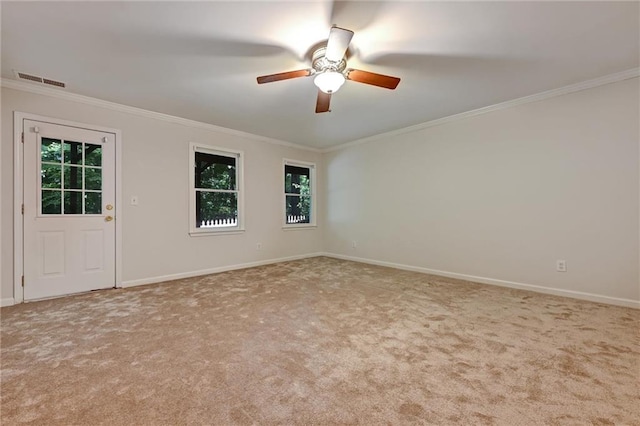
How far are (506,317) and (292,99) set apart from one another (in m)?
3.26

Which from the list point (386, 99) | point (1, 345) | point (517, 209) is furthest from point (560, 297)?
point (1, 345)

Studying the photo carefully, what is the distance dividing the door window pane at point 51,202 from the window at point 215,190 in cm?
148

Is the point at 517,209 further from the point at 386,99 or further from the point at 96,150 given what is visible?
the point at 96,150

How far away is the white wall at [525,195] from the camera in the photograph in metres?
2.88

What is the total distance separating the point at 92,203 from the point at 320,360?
3460 millimetres

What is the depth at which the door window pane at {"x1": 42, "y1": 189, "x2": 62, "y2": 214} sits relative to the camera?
316 centimetres

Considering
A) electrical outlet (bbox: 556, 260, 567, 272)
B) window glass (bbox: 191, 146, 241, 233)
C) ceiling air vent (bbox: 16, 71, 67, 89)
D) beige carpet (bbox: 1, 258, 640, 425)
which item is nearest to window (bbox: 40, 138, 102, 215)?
ceiling air vent (bbox: 16, 71, 67, 89)

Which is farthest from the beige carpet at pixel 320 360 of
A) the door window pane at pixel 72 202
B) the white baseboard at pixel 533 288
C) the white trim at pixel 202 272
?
the door window pane at pixel 72 202

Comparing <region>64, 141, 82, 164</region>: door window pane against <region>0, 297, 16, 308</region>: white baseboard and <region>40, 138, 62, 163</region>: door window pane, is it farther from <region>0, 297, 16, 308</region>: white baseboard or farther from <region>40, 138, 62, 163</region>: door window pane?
<region>0, 297, 16, 308</region>: white baseboard

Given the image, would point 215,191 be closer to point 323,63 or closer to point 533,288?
point 323,63

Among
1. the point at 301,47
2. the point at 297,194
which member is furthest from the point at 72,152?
the point at 297,194

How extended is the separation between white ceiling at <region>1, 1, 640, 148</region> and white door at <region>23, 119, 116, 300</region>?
644 mm

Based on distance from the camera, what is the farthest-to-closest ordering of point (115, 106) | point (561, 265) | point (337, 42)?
point (115, 106) → point (561, 265) → point (337, 42)

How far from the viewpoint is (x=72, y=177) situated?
333 cm
